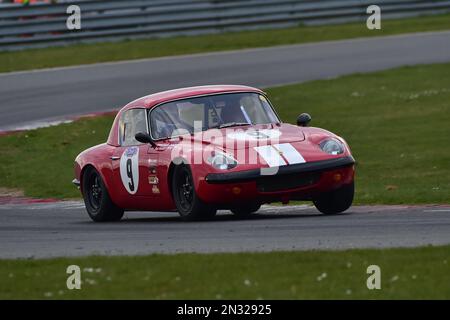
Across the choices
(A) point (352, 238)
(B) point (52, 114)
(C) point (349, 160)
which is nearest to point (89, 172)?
(C) point (349, 160)

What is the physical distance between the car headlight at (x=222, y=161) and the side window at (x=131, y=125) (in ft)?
5.24

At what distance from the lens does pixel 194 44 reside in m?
28.9

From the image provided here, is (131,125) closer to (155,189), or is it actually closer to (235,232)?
(155,189)

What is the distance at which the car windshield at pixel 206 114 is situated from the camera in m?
12.2

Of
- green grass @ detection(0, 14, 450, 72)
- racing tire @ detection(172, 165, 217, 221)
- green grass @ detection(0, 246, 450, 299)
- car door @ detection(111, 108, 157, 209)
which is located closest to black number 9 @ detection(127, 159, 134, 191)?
car door @ detection(111, 108, 157, 209)

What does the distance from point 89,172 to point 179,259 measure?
4.92 meters

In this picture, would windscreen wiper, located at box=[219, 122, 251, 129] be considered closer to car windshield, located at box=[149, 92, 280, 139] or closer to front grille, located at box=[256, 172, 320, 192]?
car windshield, located at box=[149, 92, 280, 139]

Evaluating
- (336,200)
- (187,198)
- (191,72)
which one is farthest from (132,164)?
(191,72)

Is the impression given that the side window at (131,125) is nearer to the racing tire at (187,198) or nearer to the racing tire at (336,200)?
the racing tire at (187,198)

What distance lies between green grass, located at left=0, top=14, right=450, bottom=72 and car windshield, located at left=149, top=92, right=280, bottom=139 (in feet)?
48.1

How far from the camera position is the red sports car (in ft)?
36.5

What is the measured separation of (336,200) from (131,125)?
96.6 inches

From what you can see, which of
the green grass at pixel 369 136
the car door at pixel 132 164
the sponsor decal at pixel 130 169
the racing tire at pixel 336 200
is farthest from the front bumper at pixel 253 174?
the green grass at pixel 369 136

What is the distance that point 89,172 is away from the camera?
13.4 metres
